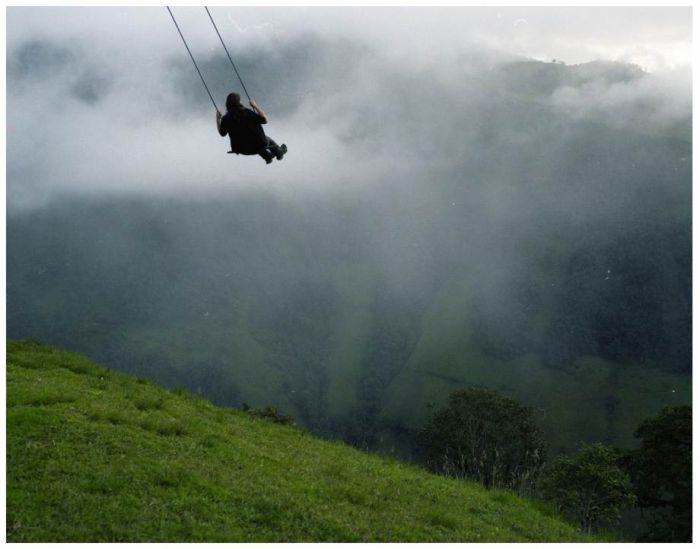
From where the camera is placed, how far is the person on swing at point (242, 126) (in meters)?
12.9

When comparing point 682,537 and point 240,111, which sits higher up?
point 240,111

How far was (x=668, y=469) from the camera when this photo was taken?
40781mm

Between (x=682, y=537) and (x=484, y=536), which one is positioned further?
(x=682, y=537)

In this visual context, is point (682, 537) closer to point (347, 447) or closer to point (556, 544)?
point (347, 447)

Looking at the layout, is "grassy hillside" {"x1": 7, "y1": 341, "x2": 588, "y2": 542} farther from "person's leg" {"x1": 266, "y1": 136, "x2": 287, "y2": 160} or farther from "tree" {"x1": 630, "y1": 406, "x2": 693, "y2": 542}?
"tree" {"x1": 630, "y1": 406, "x2": 693, "y2": 542}

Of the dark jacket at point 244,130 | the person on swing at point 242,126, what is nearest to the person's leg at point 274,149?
the person on swing at point 242,126

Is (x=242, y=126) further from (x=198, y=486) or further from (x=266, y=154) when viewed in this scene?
(x=198, y=486)

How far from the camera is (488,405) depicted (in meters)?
64.0

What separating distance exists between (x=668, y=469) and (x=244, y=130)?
39486mm

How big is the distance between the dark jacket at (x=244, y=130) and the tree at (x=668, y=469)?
124 feet

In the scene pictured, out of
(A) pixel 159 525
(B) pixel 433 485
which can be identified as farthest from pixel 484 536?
(A) pixel 159 525

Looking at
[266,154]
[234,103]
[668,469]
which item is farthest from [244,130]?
[668,469]

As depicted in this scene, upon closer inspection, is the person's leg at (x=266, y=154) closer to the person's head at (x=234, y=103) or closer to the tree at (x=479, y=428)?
the person's head at (x=234, y=103)

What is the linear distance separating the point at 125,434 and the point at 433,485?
6.43 meters
